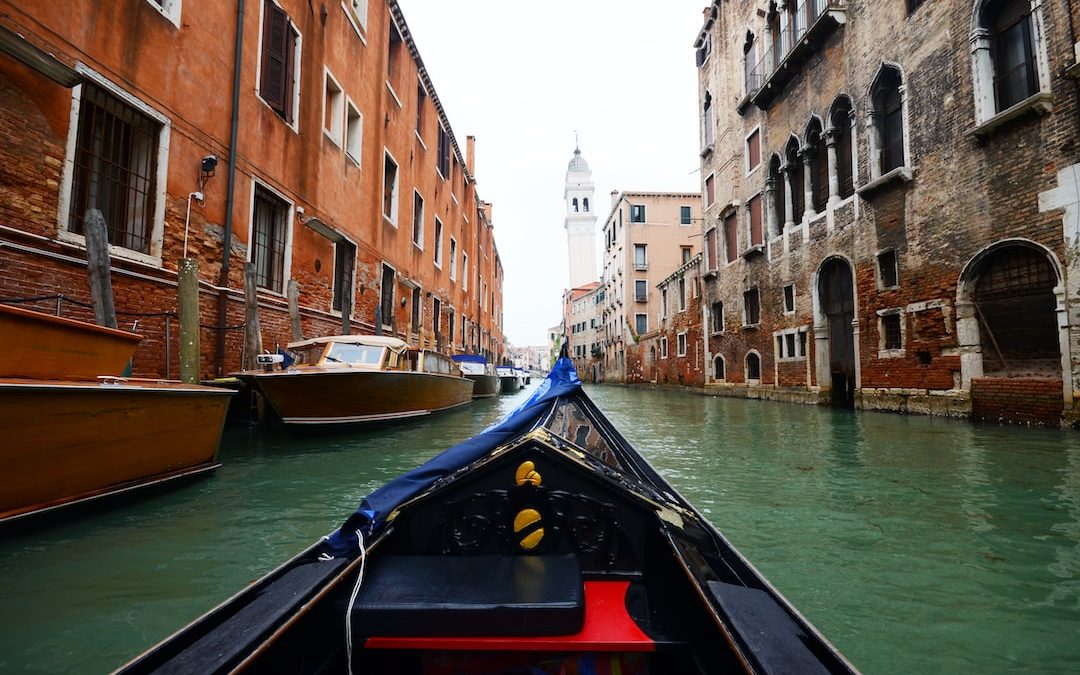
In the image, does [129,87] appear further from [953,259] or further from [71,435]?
A: [953,259]

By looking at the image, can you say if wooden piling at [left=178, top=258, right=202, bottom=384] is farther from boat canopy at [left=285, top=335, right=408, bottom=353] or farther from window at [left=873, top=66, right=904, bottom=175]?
window at [left=873, top=66, right=904, bottom=175]

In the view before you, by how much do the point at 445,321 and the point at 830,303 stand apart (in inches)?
431

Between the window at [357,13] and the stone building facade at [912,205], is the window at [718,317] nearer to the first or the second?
the stone building facade at [912,205]

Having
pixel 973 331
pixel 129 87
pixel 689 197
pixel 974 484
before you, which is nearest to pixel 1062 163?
pixel 973 331

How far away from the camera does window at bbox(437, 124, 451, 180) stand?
54.2 ft

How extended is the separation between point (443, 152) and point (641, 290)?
58.8 ft

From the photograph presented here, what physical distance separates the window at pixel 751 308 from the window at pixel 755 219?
140cm

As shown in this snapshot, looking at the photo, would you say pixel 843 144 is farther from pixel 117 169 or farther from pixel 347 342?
pixel 117 169

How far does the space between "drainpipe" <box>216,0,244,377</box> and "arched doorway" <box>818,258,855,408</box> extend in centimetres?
1072

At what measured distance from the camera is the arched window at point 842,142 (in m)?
11.0

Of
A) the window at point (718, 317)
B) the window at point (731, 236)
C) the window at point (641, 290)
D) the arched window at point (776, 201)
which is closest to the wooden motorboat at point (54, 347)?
the arched window at point (776, 201)

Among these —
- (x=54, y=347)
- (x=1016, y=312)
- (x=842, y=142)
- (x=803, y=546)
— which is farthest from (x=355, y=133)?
(x=1016, y=312)

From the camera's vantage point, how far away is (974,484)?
12.7 ft

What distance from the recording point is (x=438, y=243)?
16.3 meters
